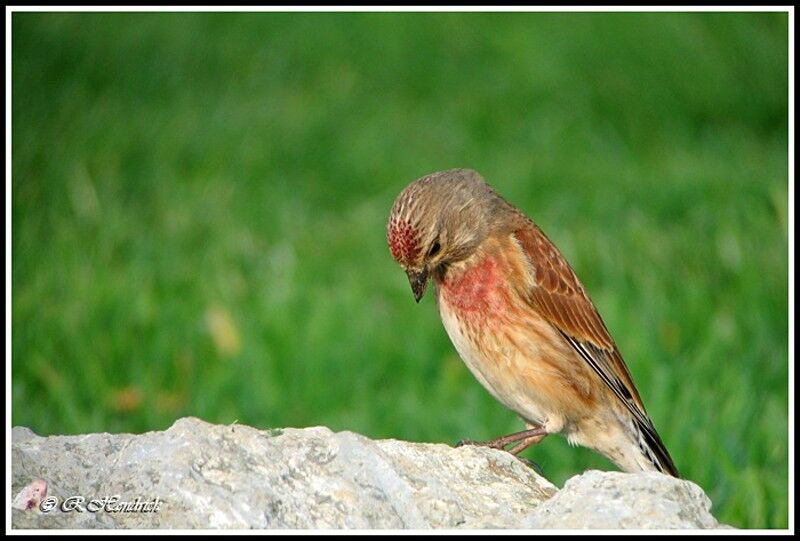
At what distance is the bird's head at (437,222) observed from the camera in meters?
4.77

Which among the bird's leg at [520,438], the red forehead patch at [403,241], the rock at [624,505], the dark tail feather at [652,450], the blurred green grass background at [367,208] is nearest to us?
the rock at [624,505]

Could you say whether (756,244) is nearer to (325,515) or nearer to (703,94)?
(703,94)

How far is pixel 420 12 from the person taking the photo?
1415 centimetres

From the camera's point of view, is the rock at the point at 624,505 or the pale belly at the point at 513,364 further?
the pale belly at the point at 513,364

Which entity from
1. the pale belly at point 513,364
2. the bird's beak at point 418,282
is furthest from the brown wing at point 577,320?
the bird's beak at point 418,282

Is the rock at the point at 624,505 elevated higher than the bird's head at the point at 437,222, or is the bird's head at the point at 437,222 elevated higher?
the bird's head at the point at 437,222

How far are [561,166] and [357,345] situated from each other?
388 cm

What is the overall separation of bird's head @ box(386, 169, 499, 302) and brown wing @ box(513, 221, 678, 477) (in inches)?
8.8

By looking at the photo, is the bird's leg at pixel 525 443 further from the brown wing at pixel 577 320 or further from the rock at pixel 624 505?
the rock at pixel 624 505

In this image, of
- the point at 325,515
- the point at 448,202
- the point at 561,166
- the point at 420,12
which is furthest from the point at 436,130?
the point at 325,515

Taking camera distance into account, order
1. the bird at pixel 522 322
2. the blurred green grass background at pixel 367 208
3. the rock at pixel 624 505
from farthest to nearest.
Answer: the blurred green grass background at pixel 367 208, the bird at pixel 522 322, the rock at pixel 624 505

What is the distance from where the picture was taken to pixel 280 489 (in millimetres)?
3607

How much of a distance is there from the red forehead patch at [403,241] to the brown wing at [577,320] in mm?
597

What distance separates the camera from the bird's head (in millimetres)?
4766
